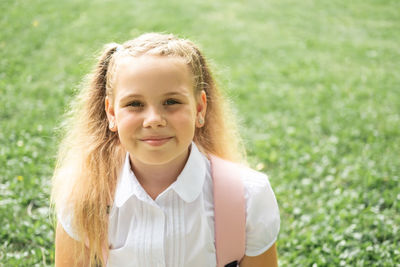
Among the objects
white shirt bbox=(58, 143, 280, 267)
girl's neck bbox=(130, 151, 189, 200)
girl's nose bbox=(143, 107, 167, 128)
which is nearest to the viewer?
girl's nose bbox=(143, 107, 167, 128)

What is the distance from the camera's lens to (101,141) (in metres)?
1.99

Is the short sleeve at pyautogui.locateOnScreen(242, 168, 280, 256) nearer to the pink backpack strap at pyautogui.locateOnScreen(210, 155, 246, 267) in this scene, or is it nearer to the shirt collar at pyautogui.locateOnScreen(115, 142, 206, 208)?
the pink backpack strap at pyautogui.locateOnScreen(210, 155, 246, 267)

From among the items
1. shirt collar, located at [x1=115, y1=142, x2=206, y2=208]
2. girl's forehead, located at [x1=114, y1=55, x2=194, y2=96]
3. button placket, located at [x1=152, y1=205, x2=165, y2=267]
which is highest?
girl's forehead, located at [x1=114, y1=55, x2=194, y2=96]

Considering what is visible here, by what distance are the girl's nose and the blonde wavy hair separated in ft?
0.81

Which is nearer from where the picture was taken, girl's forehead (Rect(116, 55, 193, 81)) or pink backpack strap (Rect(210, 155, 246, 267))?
girl's forehead (Rect(116, 55, 193, 81))

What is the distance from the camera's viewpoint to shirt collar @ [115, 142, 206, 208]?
1.75 meters

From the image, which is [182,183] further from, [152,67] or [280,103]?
[280,103]

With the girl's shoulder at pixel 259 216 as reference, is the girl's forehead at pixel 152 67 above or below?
above

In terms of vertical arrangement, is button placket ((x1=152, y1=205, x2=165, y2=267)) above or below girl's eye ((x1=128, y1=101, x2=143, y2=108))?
below

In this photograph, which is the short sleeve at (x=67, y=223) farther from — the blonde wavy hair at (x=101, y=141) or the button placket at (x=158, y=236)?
the button placket at (x=158, y=236)

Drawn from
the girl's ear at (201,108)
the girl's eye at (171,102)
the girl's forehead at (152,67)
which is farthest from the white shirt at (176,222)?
the girl's forehead at (152,67)

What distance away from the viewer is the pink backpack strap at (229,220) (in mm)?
1752

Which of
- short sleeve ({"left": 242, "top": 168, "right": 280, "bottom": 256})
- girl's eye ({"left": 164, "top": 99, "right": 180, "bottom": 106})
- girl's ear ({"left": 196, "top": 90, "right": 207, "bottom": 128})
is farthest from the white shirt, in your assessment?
girl's eye ({"left": 164, "top": 99, "right": 180, "bottom": 106})

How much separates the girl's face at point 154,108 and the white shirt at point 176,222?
0.57 feet
